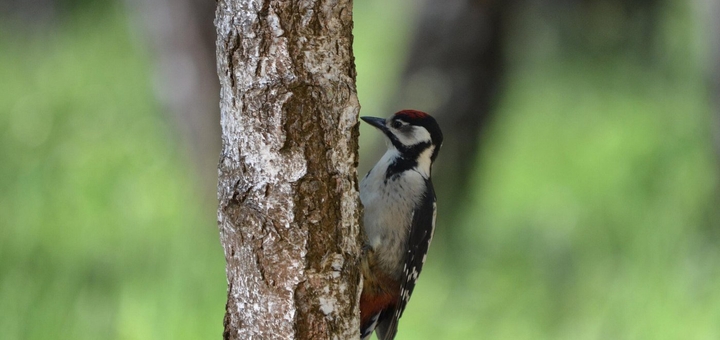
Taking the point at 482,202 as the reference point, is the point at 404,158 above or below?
above

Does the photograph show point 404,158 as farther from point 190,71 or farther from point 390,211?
point 190,71

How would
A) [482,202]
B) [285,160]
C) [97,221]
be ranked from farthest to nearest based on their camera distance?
[482,202] → [97,221] → [285,160]

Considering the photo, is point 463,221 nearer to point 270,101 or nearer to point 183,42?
point 183,42

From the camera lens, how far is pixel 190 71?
4.79 meters

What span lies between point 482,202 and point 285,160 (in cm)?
378

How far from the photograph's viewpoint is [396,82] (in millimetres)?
5004

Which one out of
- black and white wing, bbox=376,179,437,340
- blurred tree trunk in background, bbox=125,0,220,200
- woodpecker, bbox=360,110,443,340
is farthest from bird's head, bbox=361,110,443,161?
blurred tree trunk in background, bbox=125,0,220,200

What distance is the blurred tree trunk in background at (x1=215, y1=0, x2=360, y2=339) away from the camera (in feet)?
5.93

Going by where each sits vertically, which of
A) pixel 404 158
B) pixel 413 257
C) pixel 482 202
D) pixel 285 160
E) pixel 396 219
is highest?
pixel 285 160

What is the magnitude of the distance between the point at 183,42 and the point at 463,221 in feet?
6.62

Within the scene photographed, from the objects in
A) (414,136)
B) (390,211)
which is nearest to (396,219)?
(390,211)

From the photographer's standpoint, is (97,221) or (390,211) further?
(97,221)

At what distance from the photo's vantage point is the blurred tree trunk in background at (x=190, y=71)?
4.68 m

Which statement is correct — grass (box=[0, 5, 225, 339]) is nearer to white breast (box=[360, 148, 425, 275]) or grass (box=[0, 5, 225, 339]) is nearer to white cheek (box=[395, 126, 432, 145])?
white breast (box=[360, 148, 425, 275])
